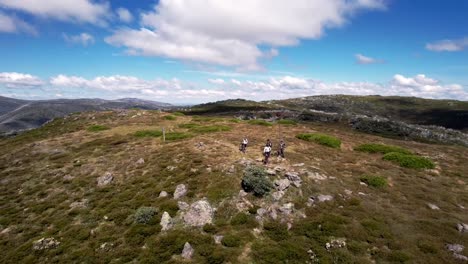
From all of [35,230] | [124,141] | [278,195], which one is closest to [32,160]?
[124,141]

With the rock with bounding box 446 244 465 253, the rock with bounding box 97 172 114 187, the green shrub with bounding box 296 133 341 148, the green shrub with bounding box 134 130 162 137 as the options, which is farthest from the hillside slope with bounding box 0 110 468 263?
the green shrub with bounding box 134 130 162 137

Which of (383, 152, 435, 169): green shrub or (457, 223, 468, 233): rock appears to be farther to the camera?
(383, 152, 435, 169): green shrub

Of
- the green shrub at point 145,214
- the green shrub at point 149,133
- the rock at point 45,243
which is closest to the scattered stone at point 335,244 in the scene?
the green shrub at point 145,214

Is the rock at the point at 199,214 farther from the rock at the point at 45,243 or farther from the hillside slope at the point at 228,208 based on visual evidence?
the rock at the point at 45,243

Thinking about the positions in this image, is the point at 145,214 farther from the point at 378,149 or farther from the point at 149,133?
the point at 378,149

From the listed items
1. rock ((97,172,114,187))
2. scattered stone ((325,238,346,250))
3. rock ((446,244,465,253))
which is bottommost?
scattered stone ((325,238,346,250))

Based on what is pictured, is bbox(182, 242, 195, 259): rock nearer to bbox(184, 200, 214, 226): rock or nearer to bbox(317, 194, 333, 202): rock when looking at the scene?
bbox(184, 200, 214, 226): rock

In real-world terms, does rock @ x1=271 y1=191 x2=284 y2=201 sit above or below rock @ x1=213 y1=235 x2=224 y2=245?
above

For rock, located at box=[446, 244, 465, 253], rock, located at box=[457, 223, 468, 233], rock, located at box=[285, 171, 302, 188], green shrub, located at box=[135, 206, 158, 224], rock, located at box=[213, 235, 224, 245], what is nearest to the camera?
rock, located at box=[446, 244, 465, 253]
